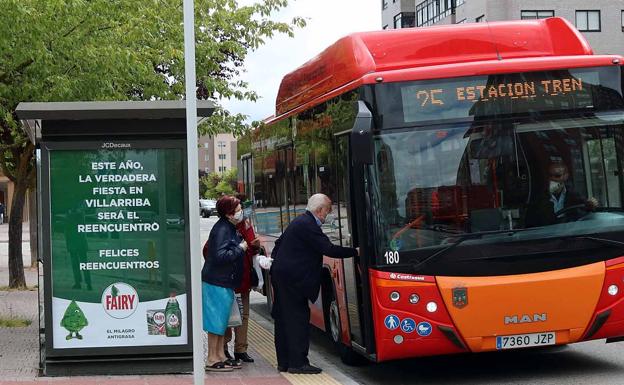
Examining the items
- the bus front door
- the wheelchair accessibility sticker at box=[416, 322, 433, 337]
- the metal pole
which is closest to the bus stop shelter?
the bus front door

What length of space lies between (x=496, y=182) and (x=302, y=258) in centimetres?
192

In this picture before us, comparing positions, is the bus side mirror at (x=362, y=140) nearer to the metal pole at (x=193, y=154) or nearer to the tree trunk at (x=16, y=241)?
the metal pole at (x=193, y=154)

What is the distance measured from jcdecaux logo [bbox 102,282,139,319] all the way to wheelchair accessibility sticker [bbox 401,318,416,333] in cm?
246

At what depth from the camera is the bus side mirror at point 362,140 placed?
843 centimetres

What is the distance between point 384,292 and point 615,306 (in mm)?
2002

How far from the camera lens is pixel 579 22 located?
55281mm

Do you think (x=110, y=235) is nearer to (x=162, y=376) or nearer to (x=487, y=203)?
(x=162, y=376)

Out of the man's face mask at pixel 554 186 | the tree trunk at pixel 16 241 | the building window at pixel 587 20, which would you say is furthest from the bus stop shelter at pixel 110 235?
the building window at pixel 587 20

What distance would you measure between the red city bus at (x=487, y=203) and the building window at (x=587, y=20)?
48.4 meters

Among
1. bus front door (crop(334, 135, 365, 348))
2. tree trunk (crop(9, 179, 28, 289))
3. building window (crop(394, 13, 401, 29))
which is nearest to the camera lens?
bus front door (crop(334, 135, 365, 348))

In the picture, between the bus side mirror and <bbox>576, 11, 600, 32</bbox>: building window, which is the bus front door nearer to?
the bus side mirror

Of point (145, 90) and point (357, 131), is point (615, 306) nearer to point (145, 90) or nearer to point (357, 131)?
point (357, 131)

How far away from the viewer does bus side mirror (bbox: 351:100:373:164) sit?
8.43 m

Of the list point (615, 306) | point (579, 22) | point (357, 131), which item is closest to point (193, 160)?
point (357, 131)
